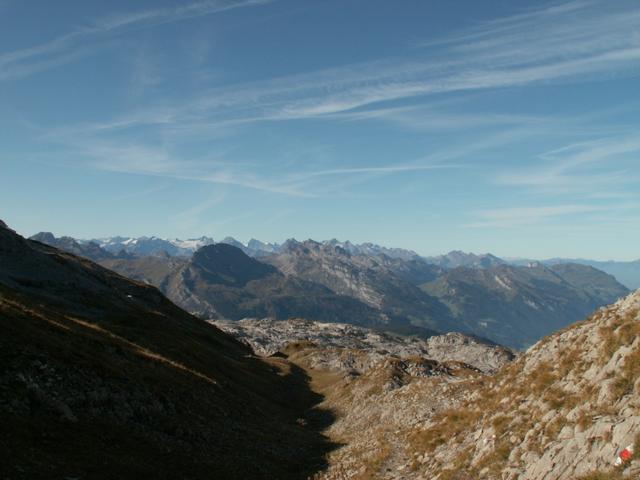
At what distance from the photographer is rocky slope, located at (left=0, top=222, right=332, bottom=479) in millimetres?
23250

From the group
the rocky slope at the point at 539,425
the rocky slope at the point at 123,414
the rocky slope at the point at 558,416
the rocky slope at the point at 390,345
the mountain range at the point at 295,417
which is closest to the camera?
the rocky slope at the point at 558,416

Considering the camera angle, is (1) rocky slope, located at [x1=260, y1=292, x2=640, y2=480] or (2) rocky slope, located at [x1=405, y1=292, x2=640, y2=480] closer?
(2) rocky slope, located at [x1=405, y1=292, x2=640, y2=480]

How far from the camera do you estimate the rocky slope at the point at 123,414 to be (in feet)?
76.3

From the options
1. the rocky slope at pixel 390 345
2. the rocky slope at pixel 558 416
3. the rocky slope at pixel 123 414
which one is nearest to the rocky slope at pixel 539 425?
the rocky slope at pixel 558 416

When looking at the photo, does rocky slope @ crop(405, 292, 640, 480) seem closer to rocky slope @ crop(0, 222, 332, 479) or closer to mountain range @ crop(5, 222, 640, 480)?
mountain range @ crop(5, 222, 640, 480)

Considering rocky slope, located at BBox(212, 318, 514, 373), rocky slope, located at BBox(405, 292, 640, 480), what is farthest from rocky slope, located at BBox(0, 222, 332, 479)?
rocky slope, located at BBox(212, 318, 514, 373)

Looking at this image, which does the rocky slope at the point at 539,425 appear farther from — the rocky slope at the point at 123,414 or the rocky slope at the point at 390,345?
the rocky slope at the point at 390,345

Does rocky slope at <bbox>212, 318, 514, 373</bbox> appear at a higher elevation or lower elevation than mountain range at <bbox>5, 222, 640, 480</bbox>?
lower

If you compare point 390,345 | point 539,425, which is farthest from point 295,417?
point 390,345

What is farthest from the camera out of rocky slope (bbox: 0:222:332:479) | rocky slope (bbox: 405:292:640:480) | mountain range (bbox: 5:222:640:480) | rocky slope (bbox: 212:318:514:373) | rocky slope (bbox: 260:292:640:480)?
rocky slope (bbox: 212:318:514:373)

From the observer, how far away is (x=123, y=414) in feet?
101

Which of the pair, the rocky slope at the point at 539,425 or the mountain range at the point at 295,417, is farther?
the mountain range at the point at 295,417

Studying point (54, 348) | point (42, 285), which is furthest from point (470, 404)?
point (42, 285)

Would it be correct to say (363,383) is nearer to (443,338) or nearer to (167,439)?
(167,439)
